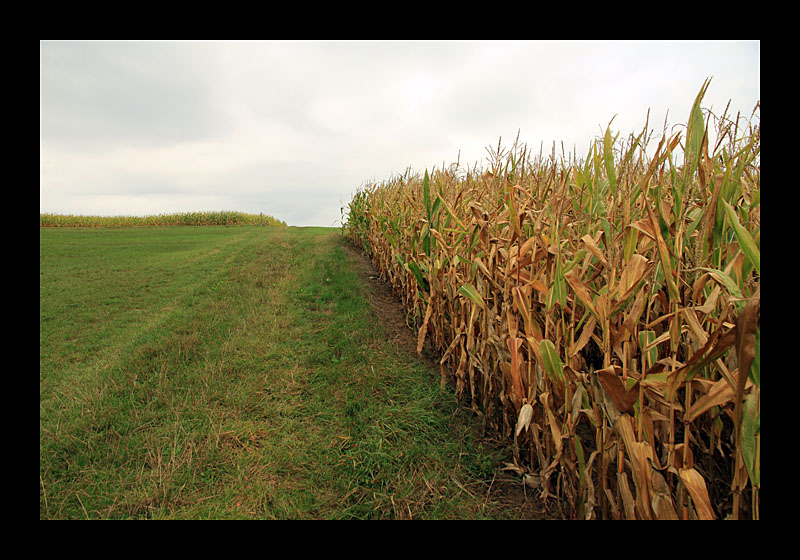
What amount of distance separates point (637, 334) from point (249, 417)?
2661 mm

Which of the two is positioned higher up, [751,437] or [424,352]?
[751,437]

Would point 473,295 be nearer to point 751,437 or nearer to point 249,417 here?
point 751,437

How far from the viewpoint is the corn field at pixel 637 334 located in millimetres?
1356

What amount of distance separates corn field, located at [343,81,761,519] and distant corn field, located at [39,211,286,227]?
2208cm

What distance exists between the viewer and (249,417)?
311 cm

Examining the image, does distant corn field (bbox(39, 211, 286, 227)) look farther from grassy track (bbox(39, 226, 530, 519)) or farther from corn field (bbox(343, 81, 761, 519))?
corn field (bbox(343, 81, 761, 519))

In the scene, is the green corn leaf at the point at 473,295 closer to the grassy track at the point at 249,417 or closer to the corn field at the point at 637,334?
the corn field at the point at 637,334

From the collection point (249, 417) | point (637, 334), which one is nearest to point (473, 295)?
point (637, 334)

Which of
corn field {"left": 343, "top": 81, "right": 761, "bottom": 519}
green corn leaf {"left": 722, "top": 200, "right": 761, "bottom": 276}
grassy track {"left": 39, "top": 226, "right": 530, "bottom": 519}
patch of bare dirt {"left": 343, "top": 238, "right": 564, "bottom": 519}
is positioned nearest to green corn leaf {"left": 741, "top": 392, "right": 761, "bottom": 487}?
corn field {"left": 343, "top": 81, "right": 761, "bottom": 519}

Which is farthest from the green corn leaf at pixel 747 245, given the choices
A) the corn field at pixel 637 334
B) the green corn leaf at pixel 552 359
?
the green corn leaf at pixel 552 359

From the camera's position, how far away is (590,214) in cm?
205

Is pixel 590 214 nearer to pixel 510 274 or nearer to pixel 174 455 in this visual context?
pixel 510 274

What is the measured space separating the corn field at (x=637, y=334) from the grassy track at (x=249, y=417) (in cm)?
52

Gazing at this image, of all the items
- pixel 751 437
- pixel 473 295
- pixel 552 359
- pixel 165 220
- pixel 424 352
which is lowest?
pixel 424 352
